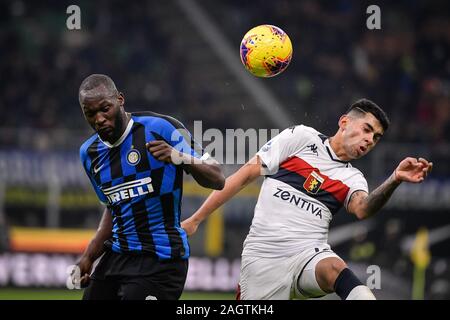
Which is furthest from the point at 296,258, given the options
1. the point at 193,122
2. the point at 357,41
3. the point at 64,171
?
the point at 357,41

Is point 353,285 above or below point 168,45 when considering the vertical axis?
below

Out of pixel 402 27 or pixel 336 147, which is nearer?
pixel 336 147

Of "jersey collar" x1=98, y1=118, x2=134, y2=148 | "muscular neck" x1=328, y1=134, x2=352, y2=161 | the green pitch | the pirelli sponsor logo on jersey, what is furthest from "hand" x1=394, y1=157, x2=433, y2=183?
the green pitch

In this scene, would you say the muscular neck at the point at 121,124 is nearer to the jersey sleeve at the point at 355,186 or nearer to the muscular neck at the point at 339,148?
the muscular neck at the point at 339,148

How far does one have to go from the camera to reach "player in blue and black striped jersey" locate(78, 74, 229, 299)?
5605mm

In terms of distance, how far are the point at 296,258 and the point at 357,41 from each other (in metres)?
12.6

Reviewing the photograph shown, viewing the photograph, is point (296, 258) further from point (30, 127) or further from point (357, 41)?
point (357, 41)

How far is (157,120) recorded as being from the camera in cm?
586

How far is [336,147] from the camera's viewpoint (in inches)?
253

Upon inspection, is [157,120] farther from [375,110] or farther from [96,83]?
[375,110]

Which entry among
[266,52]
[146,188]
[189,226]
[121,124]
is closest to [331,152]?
[266,52]

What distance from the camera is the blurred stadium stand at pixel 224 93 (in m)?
13.4

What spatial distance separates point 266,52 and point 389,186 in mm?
1563

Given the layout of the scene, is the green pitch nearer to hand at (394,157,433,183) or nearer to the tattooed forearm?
the tattooed forearm
